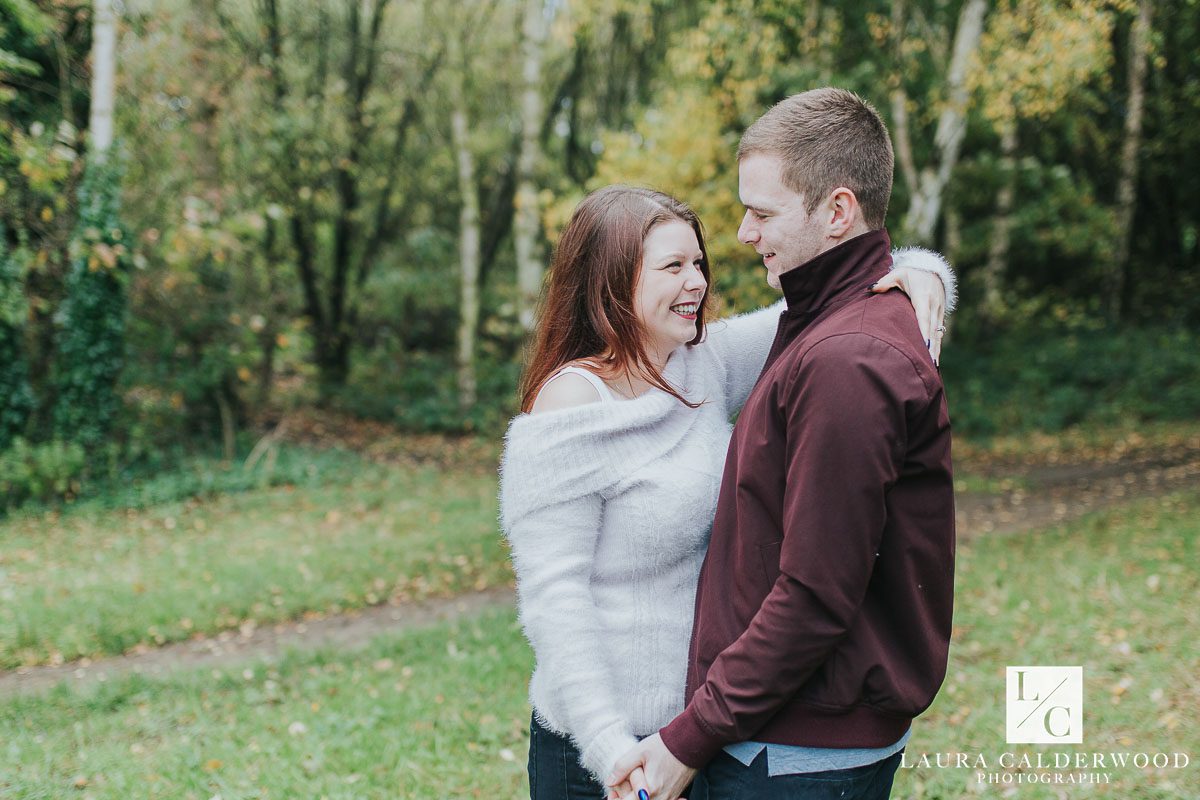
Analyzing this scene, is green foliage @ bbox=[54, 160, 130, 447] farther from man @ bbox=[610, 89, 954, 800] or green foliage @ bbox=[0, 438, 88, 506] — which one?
man @ bbox=[610, 89, 954, 800]

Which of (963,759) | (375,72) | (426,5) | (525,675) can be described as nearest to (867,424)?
(963,759)

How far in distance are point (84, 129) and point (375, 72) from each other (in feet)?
24.4

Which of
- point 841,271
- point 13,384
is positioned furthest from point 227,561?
point 841,271

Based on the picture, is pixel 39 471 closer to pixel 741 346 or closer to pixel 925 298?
pixel 741 346

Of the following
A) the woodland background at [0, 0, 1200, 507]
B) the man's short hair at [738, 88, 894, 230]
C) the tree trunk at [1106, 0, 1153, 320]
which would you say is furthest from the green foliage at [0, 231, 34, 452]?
the tree trunk at [1106, 0, 1153, 320]

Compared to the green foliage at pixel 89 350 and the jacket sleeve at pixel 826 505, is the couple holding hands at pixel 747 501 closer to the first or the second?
the jacket sleeve at pixel 826 505

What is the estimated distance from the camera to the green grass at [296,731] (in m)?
4.32

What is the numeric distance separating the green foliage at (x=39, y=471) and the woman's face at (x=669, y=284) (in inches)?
444

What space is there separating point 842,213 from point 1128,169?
17.7 m

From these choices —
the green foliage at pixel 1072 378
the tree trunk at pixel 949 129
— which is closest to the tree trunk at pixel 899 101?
the tree trunk at pixel 949 129

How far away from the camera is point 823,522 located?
158cm

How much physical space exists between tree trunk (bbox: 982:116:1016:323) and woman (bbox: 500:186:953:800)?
1540 cm

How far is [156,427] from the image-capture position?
13398 millimetres

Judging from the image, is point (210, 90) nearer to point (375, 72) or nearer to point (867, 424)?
point (375, 72)
